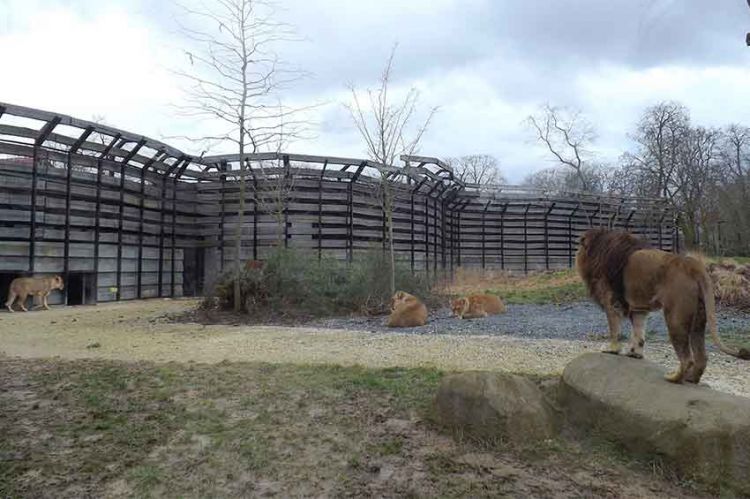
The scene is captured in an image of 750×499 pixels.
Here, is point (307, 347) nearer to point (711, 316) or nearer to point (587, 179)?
point (711, 316)

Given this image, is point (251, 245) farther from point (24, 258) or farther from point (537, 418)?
point (537, 418)

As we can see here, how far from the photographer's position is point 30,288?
1461 cm

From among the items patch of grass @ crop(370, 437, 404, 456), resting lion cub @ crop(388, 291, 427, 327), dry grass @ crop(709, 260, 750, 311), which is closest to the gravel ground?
resting lion cub @ crop(388, 291, 427, 327)

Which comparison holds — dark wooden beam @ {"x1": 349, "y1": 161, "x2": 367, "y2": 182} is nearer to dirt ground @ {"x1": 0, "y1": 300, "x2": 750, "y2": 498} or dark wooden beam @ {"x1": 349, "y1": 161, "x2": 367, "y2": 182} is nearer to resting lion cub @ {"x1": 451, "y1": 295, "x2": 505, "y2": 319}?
resting lion cub @ {"x1": 451, "y1": 295, "x2": 505, "y2": 319}

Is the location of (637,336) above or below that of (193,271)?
below

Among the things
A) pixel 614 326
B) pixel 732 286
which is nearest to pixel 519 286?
pixel 732 286

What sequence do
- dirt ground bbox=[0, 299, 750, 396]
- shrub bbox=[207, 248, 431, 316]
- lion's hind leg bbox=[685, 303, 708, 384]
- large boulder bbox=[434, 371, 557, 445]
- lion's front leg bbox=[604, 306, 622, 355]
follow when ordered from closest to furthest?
lion's hind leg bbox=[685, 303, 708, 384], large boulder bbox=[434, 371, 557, 445], lion's front leg bbox=[604, 306, 622, 355], dirt ground bbox=[0, 299, 750, 396], shrub bbox=[207, 248, 431, 316]

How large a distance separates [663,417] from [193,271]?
65.9 feet

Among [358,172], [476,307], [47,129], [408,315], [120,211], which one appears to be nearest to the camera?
[408,315]

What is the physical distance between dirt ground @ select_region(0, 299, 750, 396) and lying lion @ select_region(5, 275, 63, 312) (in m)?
3.41

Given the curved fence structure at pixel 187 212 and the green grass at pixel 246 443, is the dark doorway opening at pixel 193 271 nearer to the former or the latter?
the curved fence structure at pixel 187 212

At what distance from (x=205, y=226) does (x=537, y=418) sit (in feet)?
62.3

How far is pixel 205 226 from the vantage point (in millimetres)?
21422

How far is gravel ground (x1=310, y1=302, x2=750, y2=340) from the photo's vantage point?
31.2 feet
